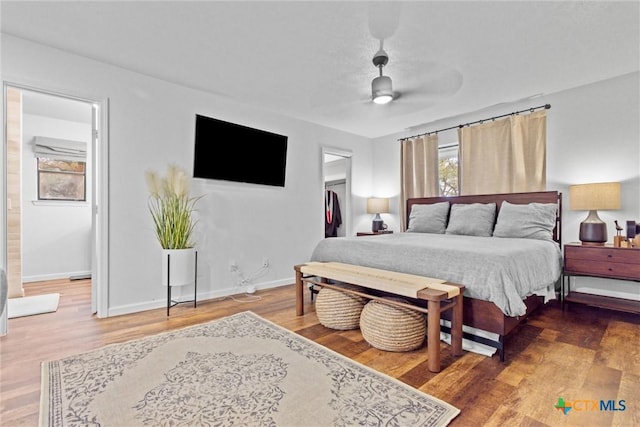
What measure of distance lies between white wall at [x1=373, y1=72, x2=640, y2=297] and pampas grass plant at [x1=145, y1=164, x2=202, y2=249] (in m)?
4.16

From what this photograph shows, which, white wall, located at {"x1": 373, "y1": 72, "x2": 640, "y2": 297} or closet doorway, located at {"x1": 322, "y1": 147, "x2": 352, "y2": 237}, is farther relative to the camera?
closet doorway, located at {"x1": 322, "y1": 147, "x2": 352, "y2": 237}

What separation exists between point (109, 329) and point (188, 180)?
1610 mm

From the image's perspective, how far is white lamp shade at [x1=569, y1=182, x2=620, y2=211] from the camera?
9.62ft

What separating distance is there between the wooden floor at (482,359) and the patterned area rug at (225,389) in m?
0.13

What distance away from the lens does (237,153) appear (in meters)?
3.82

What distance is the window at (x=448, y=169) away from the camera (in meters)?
4.66

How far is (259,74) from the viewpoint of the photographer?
3.13m

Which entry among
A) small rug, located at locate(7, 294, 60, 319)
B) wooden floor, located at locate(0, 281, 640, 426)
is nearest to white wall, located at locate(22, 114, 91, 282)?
small rug, located at locate(7, 294, 60, 319)

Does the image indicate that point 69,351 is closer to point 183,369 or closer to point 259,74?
point 183,369

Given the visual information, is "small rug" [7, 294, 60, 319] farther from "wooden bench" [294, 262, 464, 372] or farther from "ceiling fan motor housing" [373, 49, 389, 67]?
"ceiling fan motor housing" [373, 49, 389, 67]

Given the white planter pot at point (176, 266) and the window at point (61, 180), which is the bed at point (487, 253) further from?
the window at point (61, 180)

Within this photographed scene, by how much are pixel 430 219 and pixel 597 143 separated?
1.91 metres

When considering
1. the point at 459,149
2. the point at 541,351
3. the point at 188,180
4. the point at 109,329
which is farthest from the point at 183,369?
the point at 459,149

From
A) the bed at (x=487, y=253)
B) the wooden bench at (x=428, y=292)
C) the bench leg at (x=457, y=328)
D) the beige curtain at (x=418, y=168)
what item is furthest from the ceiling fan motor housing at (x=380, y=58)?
the beige curtain at (x=418, y=168)
